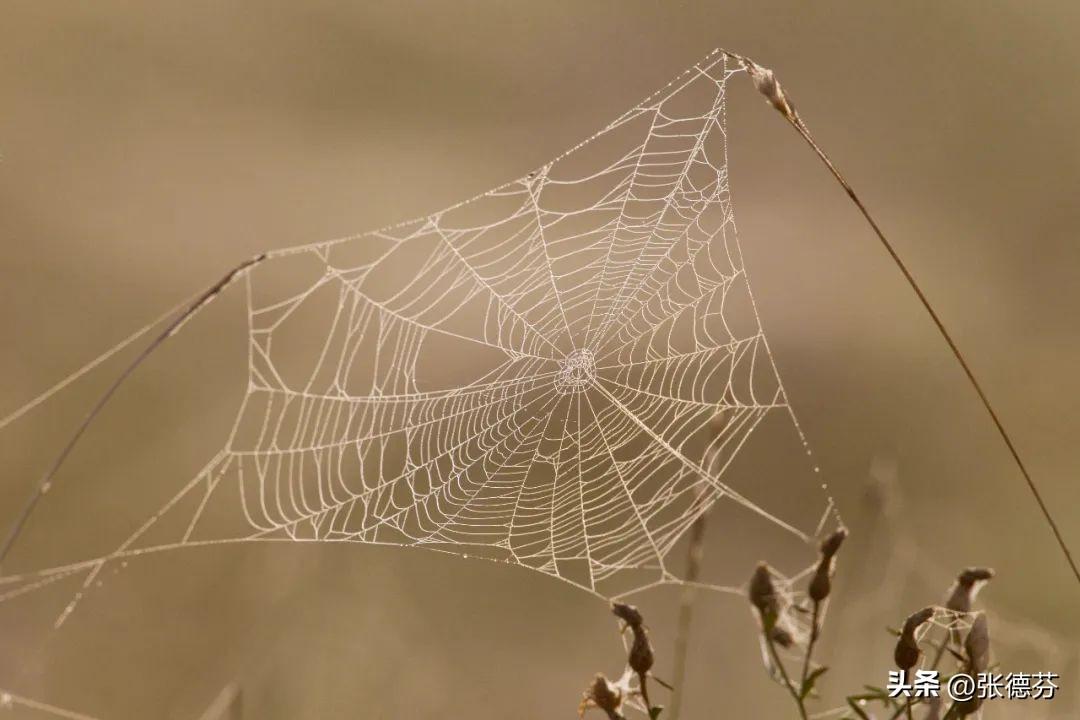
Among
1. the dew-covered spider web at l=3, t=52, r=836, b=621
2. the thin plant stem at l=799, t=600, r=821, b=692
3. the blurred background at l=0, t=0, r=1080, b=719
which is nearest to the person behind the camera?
the thin plant stem at l=799, t=600, r=821, b=692

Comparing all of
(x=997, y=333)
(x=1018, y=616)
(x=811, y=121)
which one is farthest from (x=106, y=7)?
(x=1018, y=616)

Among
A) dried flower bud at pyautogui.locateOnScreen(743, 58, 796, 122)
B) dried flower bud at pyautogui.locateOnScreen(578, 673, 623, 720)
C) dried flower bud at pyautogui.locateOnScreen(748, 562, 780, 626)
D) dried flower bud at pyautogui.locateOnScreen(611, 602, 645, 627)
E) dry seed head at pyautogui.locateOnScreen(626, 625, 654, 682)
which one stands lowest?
dried flower bud at pyautogui.locateOnScreen(578, 673, 623, 720)

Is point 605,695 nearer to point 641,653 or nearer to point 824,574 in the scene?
point 641,653

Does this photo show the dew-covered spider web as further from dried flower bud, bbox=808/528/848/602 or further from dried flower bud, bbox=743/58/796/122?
dried flower bud, bbox=743/58/796/122

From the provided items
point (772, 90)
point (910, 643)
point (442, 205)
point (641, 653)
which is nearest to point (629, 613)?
point (641, 653)

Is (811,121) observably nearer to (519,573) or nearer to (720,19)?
(720,19)

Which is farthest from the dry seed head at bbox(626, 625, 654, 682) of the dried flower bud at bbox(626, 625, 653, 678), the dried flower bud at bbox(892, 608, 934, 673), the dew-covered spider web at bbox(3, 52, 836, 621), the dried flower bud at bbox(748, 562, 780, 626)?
the dew-covered spider web at bbox(3, 52, 836, 621)

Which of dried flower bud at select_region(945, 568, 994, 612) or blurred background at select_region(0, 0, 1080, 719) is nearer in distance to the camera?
dried flower bud at select_region(945, 568, 994, 612)
